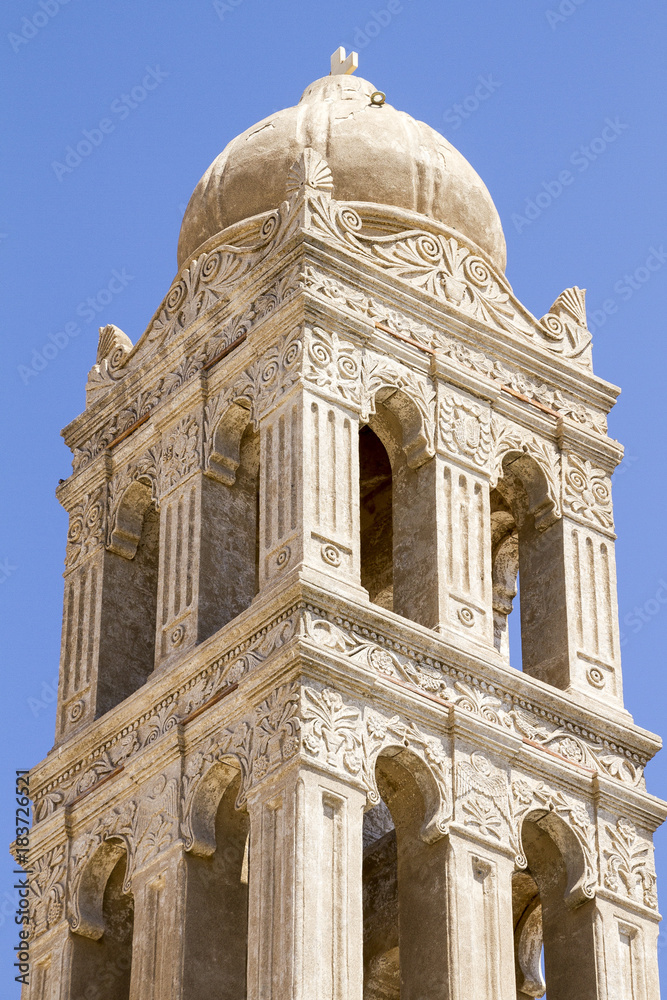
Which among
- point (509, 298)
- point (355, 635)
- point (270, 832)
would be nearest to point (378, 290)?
point (509, 298)

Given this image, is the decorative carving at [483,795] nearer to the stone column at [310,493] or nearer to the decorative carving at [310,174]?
the stone column at [310,493]

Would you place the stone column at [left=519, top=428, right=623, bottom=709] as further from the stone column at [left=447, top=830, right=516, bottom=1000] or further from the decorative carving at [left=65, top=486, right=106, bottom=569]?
the decorative carving at [left=65, top=486, right=106, bottom=569]

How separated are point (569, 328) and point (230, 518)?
5802 millimetres

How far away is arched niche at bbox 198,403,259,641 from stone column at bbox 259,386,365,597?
1082mm

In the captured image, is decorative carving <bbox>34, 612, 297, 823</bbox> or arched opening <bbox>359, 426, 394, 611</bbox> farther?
arched opening <bbox>359, 426, 394, 611</bbox>

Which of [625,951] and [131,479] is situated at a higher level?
[131,479]

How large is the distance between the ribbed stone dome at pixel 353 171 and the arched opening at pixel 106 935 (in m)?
8.95

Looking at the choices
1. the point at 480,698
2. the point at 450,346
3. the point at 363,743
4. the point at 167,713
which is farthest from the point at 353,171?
the point at 363,743

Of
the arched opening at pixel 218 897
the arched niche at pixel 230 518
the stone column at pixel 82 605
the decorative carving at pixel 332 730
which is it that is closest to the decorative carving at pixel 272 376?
the arched niche at pixel 230 518

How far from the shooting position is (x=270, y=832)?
39.1 meters

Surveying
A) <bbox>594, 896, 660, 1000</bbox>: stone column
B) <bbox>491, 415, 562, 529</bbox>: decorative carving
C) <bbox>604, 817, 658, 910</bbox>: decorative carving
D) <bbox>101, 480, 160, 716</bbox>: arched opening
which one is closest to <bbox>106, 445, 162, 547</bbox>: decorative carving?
<bbox>101, 480, 160, 716</bbox>: arched opening

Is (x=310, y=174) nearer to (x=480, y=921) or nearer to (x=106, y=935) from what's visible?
(x=106, y=935)

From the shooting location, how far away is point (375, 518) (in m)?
46.8

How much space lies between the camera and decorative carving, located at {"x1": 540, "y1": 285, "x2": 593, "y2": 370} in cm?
4606
